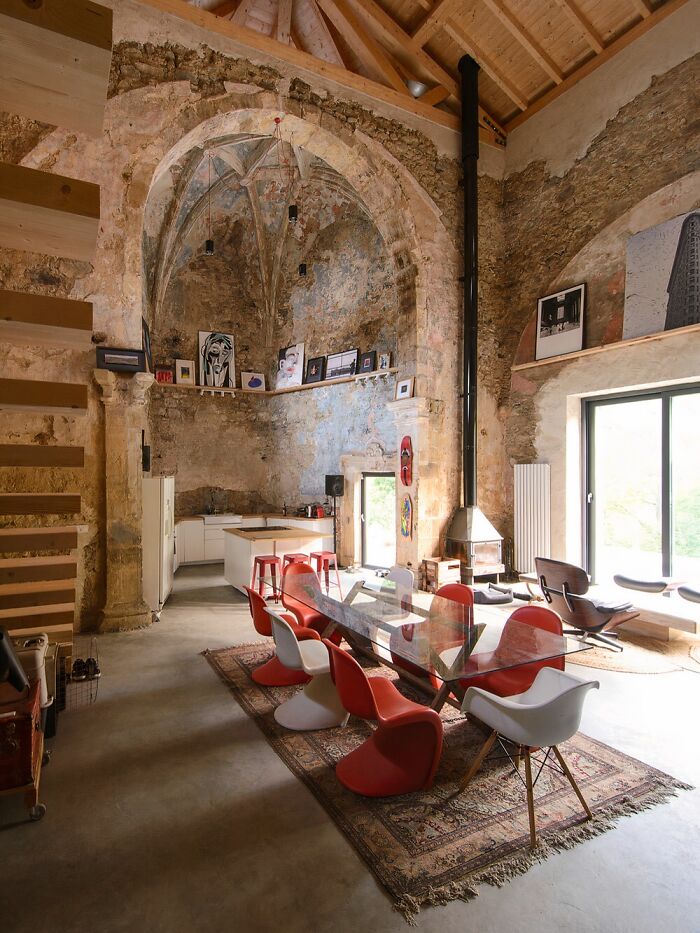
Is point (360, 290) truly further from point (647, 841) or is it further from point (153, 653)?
point (647, 841)

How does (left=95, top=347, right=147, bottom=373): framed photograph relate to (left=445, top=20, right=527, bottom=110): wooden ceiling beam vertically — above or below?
below

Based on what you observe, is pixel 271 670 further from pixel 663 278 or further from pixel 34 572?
pixel 663 278

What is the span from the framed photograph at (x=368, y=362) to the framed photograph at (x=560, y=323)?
2.70 metres

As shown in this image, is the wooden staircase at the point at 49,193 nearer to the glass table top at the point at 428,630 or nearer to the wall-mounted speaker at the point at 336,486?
the glass table top at the point at 428,630

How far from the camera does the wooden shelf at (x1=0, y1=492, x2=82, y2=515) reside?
2.09 meters

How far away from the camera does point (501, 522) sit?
784 centimetres

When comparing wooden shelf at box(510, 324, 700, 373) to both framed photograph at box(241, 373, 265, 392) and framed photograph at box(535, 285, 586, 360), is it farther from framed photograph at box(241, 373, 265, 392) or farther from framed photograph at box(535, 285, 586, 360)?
framed photograph at box(241, 373, 265, 392)

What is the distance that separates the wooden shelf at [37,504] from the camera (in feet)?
6.85

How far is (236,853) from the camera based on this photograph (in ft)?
7.47

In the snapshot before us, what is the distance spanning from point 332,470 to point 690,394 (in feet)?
18.7

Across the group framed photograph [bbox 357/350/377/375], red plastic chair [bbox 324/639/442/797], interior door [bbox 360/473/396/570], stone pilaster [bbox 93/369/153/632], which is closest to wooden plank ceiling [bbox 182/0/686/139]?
framed photograph [bbox 357/350/377/375]

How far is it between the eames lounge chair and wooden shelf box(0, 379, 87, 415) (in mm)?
4339

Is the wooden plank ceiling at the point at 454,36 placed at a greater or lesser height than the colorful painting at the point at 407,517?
greater

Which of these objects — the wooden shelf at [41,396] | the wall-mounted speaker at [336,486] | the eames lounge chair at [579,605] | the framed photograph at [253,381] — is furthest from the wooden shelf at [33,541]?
the framed photograph at [253,381]
